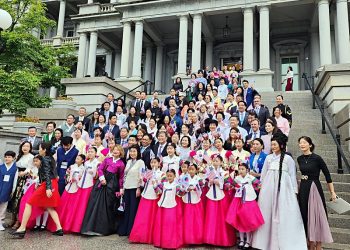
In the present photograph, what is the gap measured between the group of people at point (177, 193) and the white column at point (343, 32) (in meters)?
11.0

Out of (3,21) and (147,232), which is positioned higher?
(3,21)

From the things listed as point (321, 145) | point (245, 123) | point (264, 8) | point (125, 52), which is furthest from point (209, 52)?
point (321, 145)

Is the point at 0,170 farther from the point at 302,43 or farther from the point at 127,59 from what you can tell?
the point at 302,43

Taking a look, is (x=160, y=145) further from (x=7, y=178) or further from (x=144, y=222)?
(x=7, y=178)

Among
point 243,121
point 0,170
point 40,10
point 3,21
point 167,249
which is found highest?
point 40,10

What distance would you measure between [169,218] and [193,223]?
1.45ft

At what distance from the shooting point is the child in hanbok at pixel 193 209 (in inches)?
208

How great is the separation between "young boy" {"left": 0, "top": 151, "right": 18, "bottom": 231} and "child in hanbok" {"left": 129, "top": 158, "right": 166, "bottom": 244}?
8.99 feet

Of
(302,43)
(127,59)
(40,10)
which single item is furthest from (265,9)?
(40,10)

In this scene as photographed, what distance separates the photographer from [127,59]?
65.0 ft

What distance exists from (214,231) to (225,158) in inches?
57.7

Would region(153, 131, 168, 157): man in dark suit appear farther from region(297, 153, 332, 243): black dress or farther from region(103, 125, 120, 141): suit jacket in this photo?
region(297, 153, 332, 243): black dress

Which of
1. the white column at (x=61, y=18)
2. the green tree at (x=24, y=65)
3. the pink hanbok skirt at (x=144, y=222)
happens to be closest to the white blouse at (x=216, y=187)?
the pink hanbok skirt at (x=144, y=222)

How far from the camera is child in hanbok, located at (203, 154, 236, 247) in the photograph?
519 centimetres
